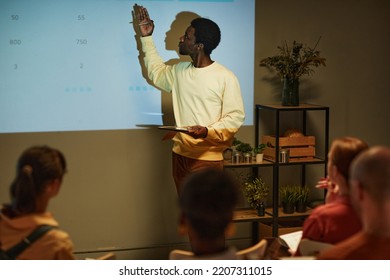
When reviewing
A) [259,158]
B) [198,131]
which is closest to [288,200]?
[259,158]

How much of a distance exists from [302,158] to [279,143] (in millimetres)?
213

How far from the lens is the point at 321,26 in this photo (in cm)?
497

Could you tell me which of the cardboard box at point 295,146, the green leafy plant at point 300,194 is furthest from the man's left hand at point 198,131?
the green leafy plant at point 300,194

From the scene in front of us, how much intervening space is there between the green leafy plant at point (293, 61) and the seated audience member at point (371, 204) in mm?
2112

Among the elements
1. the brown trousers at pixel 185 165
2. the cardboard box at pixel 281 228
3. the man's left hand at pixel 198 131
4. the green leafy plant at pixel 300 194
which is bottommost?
the cardboard box at pixel 281 228

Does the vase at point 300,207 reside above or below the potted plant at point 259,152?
below

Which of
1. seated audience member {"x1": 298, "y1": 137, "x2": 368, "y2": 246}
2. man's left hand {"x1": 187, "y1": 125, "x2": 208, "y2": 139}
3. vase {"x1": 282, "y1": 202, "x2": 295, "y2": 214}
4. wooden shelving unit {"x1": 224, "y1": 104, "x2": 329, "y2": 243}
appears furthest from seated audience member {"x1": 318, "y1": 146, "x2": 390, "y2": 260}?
vase {"x1": 282, "y1": 202, "x2": 295, "y2": 214}

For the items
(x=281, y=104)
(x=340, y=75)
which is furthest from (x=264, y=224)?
(x=340, y=75)

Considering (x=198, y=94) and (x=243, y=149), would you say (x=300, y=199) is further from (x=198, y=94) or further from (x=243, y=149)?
(x=198, y=94)

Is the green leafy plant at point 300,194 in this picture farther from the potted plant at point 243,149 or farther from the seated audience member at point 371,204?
the seated audience member at point 371,204

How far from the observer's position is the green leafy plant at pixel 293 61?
4.79 meters

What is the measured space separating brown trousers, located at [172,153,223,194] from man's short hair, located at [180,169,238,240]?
73.3 inches

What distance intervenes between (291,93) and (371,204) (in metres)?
2.19

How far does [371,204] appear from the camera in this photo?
2.69 meters
